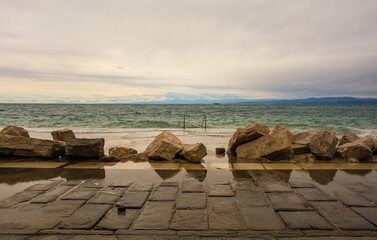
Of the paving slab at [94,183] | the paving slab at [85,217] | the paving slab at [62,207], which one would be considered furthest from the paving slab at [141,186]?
the paving slab at [62,207]

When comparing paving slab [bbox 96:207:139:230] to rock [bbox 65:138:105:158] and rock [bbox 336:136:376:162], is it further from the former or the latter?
rock [bbox 336:136:376:162]

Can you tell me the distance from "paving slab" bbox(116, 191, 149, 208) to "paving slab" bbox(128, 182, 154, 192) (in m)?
0.16

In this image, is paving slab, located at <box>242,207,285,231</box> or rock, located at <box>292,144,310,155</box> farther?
rock, located at <box>292,144,310,155</box>

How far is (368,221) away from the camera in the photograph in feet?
10.3

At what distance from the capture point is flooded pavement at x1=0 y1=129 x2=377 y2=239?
9.68ft

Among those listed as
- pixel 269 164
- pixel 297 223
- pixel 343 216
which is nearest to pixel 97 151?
pixel 269 164

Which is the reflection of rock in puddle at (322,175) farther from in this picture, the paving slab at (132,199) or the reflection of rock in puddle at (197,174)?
the paving slab at (132,199)

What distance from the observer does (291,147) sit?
7.11 m

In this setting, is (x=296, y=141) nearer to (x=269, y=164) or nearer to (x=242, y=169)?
(x=269, y=164)

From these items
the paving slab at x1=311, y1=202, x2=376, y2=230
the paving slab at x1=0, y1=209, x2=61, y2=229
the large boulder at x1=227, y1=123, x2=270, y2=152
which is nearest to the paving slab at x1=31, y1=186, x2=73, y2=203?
the paving slab at x1=0, y1=209, x2=61, y2=229

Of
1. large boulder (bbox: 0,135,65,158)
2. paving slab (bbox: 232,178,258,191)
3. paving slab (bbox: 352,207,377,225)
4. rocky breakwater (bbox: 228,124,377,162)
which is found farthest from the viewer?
rocky breakwater (bbox: 228,124,377,162)

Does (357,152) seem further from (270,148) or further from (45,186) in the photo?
(45,186)

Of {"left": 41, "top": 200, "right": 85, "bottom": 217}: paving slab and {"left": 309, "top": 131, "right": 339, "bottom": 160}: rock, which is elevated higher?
{"left": 309, "top": 131, "right": 339, "bottom": 160}: rock

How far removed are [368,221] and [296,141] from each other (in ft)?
17.1
